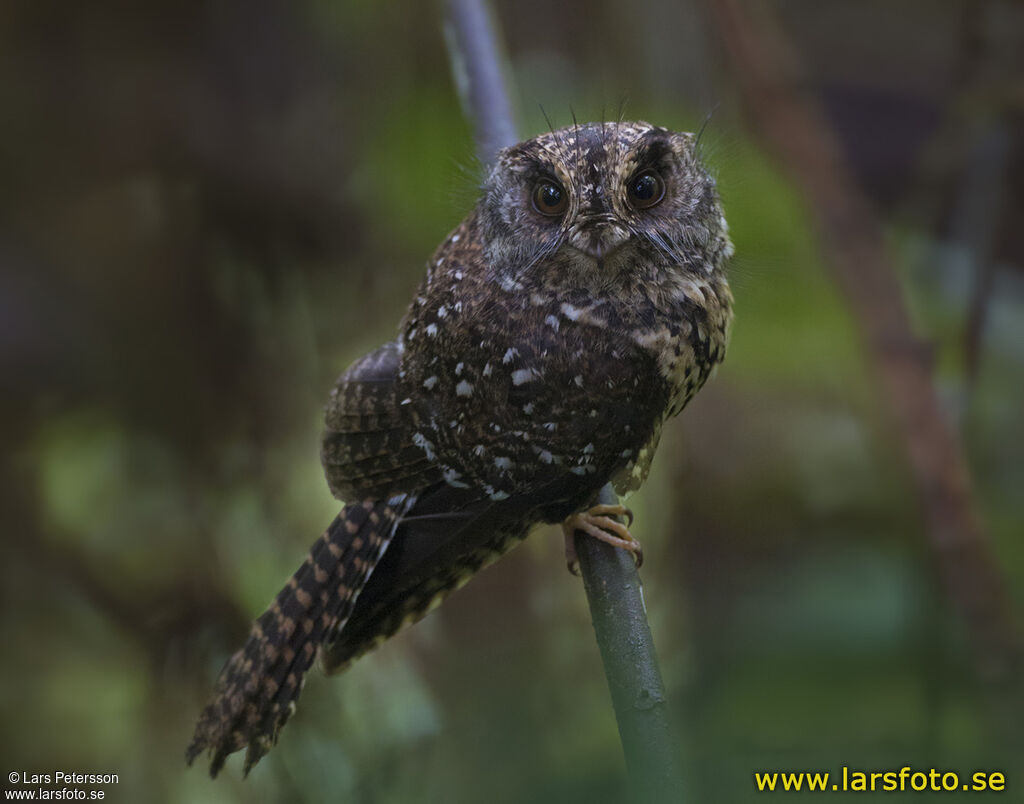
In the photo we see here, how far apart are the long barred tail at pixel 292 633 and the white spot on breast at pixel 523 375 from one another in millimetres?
219

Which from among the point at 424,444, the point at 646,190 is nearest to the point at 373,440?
the point at 424,444

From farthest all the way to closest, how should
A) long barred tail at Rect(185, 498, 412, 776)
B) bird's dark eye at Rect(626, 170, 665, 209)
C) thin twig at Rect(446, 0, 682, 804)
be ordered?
long barred tail at Rect(185, 498, 412, 776) → bird's dark eye at Rect(626, 170, 665, 209) → thin twig at Rect(446, 0, 682, 804)

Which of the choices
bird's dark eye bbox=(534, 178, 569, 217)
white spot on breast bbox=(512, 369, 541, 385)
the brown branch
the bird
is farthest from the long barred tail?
the brown branch

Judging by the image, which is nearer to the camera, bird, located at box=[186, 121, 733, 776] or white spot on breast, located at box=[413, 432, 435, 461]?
bird, located at box=[186, 121, 733, 776]

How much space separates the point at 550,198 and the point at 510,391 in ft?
0.71

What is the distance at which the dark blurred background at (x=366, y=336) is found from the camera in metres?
1.15

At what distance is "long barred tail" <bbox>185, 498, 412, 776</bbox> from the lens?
3.35 ft

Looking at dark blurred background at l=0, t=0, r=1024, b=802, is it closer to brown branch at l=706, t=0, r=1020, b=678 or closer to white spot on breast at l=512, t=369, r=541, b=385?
brown branch at l=706, t=0, r=1020, b=678

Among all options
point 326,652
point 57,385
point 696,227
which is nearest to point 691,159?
point 696,227

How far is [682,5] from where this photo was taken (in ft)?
4.72

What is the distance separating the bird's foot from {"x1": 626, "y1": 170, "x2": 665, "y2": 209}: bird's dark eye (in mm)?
388

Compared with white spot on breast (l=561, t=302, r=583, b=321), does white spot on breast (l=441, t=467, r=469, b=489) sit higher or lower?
lower

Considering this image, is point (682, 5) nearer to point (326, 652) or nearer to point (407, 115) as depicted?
point (407, 115)

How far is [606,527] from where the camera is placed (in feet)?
3.79
